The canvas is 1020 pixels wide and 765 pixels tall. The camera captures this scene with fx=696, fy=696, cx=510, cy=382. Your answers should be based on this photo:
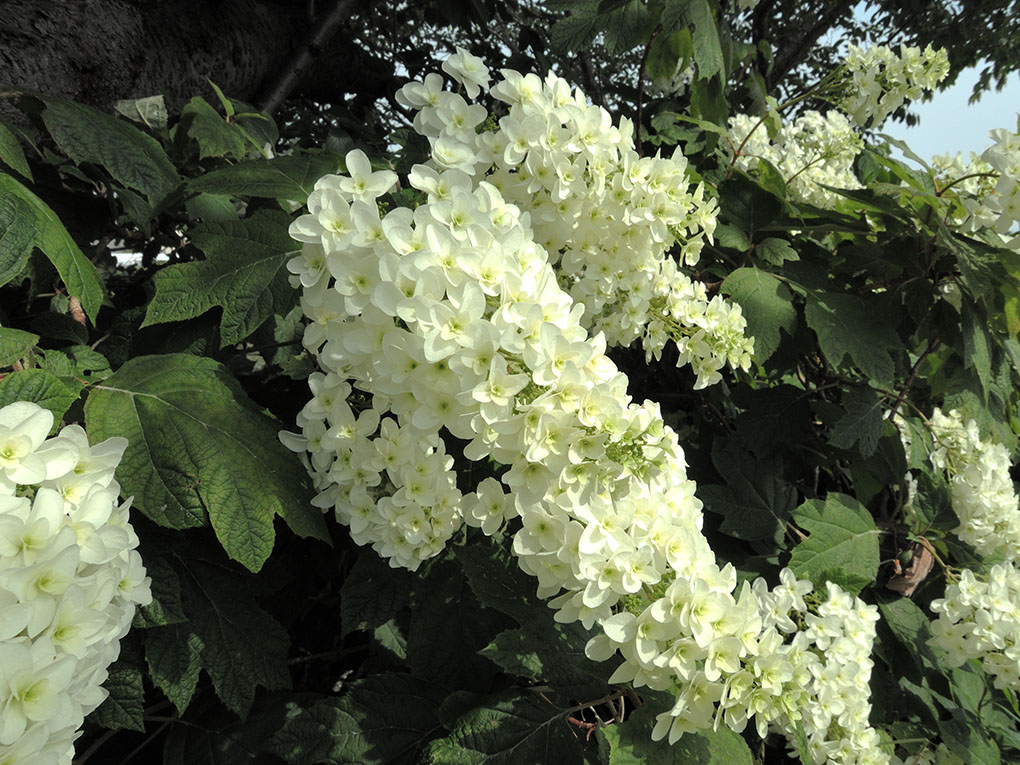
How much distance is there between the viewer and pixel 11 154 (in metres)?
1.52

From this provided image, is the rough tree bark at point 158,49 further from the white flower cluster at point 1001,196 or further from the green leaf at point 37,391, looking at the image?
the white flower cluster at point 1001,196

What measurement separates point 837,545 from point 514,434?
1539mm

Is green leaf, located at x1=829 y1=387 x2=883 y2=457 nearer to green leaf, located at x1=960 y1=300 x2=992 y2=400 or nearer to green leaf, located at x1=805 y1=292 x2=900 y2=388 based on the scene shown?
green leaf, located at x1=805 y1=292 x2=900 y2=388

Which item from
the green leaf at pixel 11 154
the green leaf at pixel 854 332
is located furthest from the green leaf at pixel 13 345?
the green leaf at pixel 854 332

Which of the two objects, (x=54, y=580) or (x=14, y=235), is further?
(x=14, y=235)

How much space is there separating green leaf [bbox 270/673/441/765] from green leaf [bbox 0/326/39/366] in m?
0.96

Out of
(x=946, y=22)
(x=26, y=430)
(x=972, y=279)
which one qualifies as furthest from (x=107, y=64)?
(x=946, y=22)

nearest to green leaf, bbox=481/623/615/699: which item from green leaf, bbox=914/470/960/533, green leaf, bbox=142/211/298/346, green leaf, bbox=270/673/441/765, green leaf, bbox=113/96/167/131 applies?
green leaf, bbox=270/673/441/765

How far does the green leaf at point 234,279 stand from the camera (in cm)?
156

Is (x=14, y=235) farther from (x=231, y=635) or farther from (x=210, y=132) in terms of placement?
(x=231, y=635)

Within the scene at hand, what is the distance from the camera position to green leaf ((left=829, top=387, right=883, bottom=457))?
7.38 ft

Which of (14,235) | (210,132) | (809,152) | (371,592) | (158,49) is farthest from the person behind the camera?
(809,152)

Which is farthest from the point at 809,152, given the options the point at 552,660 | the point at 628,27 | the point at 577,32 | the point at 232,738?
the point at 232,738

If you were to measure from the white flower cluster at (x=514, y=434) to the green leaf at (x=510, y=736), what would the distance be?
15.3 inches
